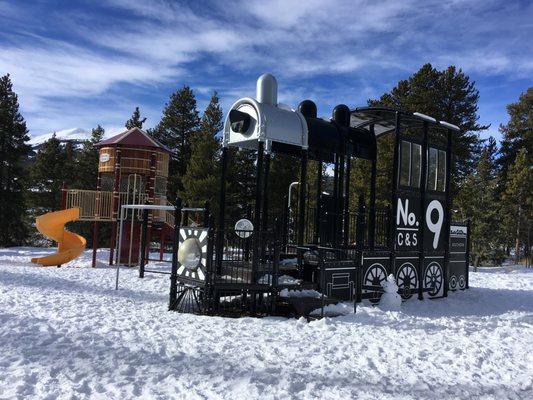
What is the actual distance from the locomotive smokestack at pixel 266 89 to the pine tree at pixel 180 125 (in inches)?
1114

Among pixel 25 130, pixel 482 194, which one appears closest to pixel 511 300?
pixel 482 194

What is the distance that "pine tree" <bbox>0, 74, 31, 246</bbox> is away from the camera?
34062 millimetres

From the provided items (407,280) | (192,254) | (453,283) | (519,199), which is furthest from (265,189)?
(519,199)

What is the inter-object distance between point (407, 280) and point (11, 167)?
106 ft

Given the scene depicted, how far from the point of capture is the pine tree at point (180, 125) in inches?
1484

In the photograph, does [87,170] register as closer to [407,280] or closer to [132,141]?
[132,141]

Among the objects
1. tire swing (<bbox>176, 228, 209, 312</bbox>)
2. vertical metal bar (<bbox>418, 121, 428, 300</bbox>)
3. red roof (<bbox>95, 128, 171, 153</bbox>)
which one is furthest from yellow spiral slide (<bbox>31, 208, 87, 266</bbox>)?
vertical metal bar (<bbox>418, 121, 428, 300</bbox>)

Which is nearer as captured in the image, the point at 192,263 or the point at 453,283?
the point at 192,263

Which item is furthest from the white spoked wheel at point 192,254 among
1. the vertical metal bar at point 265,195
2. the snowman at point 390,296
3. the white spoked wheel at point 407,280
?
the white spoked wheel at point 407,280

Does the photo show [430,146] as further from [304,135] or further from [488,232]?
[488,232]

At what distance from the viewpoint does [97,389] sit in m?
4.39

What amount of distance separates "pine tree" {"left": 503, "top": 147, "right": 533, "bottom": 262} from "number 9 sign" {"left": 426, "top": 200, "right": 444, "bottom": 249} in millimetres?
23044

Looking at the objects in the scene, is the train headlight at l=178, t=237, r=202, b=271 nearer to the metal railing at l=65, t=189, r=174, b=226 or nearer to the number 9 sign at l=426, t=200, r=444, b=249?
the number 9 sign at l=426, t=200, r=444, b=249

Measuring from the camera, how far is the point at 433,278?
1226 centimetres
